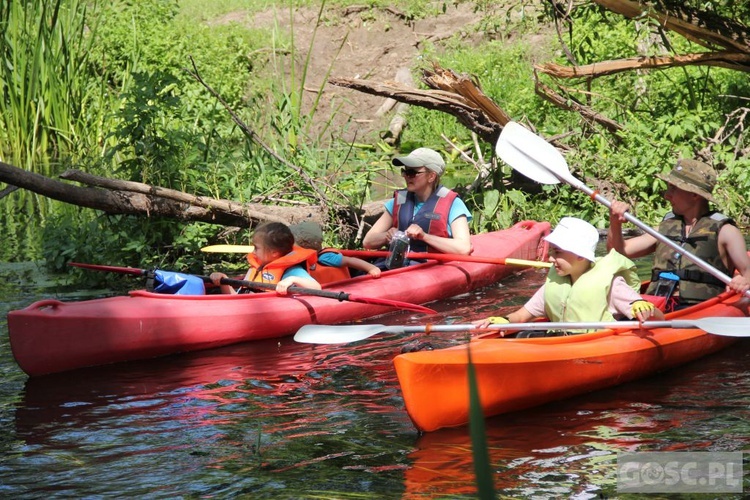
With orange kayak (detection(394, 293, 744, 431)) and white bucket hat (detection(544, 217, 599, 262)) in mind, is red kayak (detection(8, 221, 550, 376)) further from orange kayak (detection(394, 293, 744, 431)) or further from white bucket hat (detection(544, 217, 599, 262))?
white bucket hat (detection(544, 217, 599, 262))

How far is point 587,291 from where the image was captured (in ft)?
17.3

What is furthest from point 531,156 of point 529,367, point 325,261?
point 529,367

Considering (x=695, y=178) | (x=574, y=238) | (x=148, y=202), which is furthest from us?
(x=148, y=202)

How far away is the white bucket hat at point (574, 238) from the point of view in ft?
17.0

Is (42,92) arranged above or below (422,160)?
above

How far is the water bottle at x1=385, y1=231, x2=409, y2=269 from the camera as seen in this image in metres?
7.78

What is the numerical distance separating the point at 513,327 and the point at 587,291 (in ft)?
1.53

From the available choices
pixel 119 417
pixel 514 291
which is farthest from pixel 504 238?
pixel 119 417

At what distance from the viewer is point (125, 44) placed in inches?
628

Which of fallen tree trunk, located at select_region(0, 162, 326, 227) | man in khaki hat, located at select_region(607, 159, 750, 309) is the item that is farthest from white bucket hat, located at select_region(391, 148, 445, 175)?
man in khaki hat, located at select_region(607, 159, 750, 309)

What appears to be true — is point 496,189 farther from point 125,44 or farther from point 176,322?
point 125,44

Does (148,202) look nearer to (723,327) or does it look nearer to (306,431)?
(306,431)

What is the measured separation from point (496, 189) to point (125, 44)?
26.5 ft

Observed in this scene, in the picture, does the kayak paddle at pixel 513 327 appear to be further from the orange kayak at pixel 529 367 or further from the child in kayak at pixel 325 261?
the child in kayak at pixel 325 261
